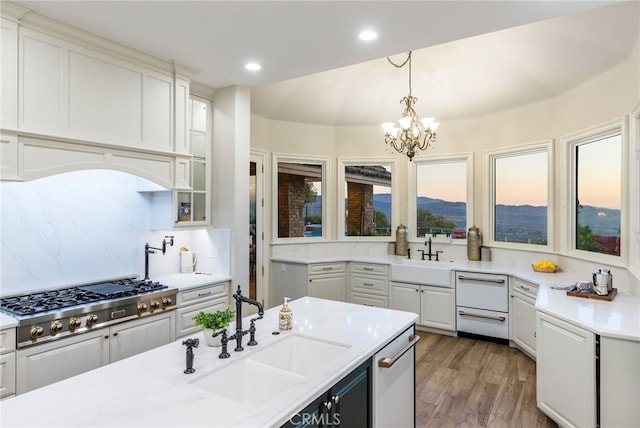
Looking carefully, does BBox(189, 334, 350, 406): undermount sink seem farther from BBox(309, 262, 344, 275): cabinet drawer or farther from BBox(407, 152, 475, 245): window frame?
BBox(407, 152, 475, 245): window frame

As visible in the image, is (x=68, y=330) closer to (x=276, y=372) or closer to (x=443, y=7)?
(x=276, y=372)

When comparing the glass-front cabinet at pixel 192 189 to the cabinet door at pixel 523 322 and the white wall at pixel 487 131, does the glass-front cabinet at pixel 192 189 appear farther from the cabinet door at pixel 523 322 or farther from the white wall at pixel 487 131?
the cabinet door at pixel 523 322

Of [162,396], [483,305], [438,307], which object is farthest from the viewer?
[438,307]

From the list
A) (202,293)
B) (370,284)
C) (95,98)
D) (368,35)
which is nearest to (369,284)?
(370,284)

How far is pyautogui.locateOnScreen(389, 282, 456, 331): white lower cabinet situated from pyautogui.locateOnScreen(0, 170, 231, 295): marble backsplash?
2.28 metres

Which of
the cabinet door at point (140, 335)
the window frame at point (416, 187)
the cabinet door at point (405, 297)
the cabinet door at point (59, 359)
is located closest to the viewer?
the cabinet door at point (59, 359)

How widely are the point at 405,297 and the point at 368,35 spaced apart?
10.7ft

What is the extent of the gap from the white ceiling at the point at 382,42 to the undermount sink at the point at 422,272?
81.5 inches

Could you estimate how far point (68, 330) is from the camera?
240 cm

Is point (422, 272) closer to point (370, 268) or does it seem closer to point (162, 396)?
point (370, 268)

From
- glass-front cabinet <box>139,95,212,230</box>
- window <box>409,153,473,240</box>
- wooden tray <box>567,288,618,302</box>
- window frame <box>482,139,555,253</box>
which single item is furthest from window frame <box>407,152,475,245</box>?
glass-front cabinet <box>139,95,212,230</box>

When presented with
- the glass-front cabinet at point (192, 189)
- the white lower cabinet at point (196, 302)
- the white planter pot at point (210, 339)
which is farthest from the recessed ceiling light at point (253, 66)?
the white planter pot at point (210, 339)

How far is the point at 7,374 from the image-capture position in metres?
2.12

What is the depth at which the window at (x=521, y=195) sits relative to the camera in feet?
14.0
